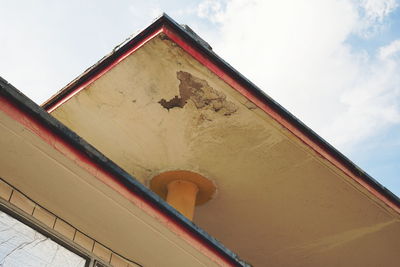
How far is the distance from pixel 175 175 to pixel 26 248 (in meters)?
3.31

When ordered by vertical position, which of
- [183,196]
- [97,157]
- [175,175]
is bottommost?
[97,157]

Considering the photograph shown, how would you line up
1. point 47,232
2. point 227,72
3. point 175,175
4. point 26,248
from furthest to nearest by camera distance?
point 175,175 → point 227,72 → point 47,232 → point 26,248

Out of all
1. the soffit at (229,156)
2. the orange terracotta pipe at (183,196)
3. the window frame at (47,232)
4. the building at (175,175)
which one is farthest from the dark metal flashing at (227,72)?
the window frame at (47,232)

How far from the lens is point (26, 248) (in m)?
2.99

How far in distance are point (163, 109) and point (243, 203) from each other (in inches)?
81.0

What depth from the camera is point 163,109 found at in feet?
17.6

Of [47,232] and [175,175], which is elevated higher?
[175,175]

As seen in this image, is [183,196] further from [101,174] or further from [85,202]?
[101,174]

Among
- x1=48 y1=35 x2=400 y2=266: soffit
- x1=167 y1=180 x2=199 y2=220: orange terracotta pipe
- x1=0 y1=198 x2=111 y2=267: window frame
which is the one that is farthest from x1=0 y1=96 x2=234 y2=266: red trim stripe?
x1=167 y1=180 x2=199 y2=220: orange terracotta pipe

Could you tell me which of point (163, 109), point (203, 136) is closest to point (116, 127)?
point (163, 109)

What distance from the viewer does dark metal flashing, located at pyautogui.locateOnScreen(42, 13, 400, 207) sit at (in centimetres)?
462

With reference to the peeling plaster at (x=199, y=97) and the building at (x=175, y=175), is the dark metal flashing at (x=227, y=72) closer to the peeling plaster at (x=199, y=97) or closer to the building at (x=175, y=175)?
the building at (x=175, y=175)

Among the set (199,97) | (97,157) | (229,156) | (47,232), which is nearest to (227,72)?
(199,97)

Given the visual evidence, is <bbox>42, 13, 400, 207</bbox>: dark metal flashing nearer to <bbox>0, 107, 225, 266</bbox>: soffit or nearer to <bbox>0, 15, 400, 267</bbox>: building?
<bbox>0, 15, 400, 267</bbox>: building
